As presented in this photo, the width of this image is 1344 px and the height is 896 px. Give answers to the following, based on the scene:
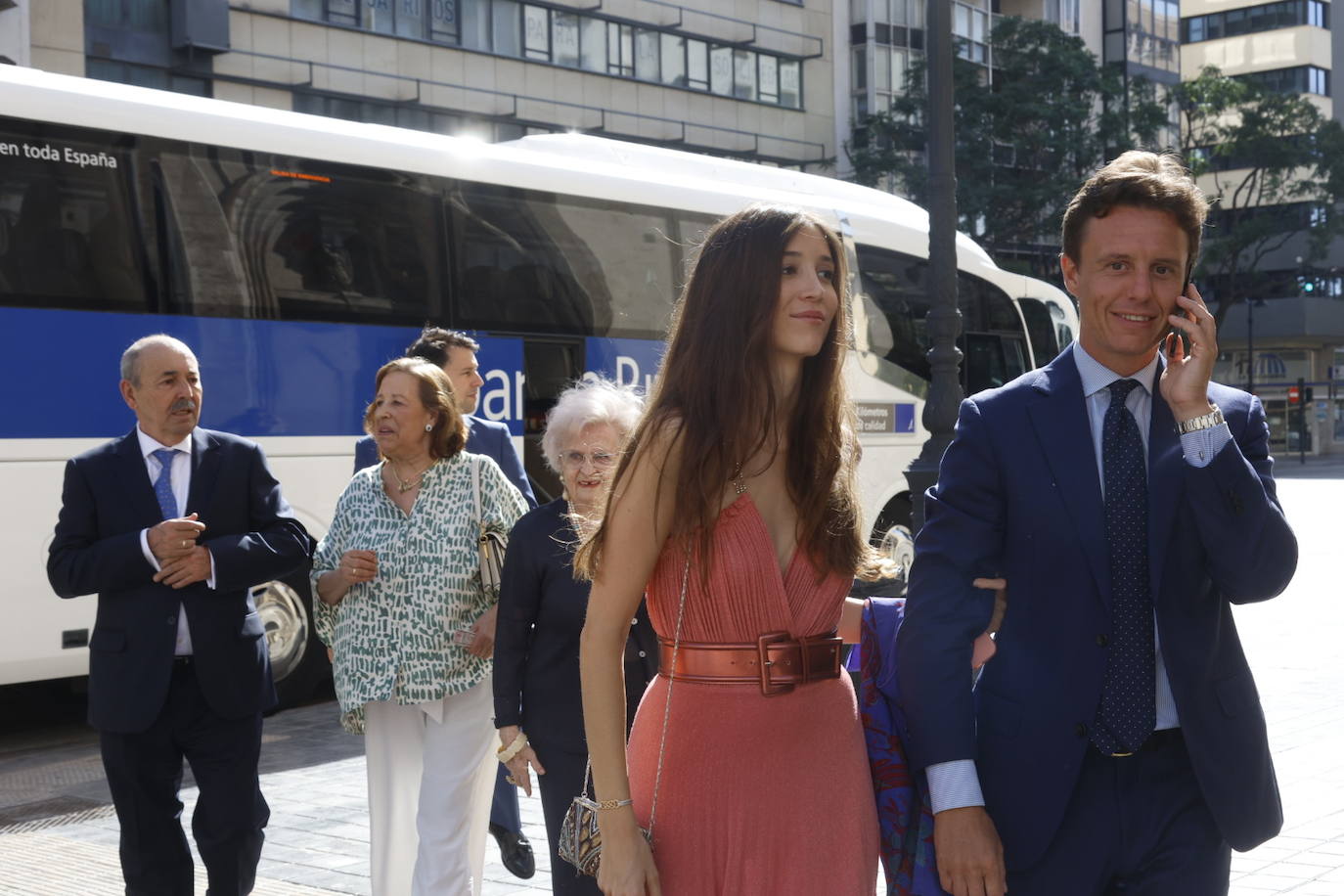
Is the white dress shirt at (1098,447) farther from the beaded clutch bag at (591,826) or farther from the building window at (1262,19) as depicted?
the building window at (1262,19)

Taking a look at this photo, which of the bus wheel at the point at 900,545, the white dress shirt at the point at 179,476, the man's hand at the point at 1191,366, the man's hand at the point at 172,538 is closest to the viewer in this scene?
the man's hand at the point at 1191,366

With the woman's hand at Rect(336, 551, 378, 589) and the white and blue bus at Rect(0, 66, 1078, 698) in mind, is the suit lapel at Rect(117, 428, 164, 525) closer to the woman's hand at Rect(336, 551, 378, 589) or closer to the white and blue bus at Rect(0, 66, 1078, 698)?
the woman's hand at Rect(336, 551, 378, 589)

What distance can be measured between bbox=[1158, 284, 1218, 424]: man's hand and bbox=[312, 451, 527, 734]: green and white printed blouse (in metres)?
2.92

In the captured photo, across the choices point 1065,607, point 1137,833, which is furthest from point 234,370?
point 1137,833

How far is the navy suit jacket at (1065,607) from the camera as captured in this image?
2.57 metres

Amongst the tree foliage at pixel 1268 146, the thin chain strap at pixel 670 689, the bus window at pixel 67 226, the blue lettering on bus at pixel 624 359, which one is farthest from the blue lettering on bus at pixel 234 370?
the tree foliage at pixel 1268 146

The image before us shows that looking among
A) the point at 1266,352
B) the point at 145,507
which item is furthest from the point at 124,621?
the point at 1266,352

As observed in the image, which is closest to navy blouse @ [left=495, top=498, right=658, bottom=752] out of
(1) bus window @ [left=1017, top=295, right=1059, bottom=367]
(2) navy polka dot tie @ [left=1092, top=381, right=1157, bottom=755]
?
(2) navy polka dot tie @ [left=1092, top=381, right=1157, bottom=755]

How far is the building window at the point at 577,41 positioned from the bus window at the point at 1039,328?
1891cm

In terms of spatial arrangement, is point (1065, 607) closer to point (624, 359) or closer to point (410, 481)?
point (410, 481)

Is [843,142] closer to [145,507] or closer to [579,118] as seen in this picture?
[579,118]

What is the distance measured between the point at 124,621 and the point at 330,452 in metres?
5.59

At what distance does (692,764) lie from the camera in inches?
106

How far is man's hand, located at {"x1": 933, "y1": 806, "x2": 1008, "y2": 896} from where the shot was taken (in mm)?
2578
